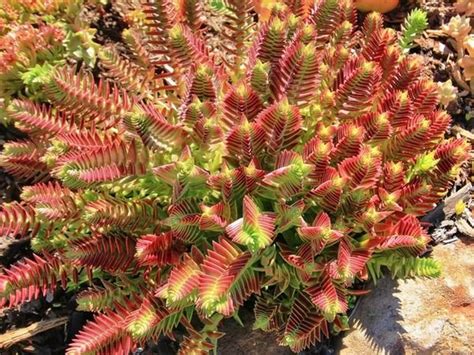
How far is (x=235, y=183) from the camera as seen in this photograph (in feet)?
7.40

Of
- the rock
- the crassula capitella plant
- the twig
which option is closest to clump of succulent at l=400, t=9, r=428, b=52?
the crassula capitella plant

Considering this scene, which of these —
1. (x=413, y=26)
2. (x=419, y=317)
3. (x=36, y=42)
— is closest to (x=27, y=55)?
(x=36, y=42)

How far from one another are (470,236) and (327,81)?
1045 mm

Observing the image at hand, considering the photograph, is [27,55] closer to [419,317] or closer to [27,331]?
[27,331]

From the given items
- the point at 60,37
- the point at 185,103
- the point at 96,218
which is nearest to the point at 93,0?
the point at 60,37

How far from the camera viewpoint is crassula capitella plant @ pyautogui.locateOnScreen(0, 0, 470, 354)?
222 centimetres

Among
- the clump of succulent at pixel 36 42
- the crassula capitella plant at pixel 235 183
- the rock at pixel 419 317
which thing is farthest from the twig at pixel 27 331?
the rock at pixel 419 317

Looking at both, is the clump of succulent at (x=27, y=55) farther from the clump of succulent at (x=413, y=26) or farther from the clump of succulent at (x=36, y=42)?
the clump of succulent at (x=413, y=26)

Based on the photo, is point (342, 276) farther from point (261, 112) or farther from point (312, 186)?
point (261, 112)

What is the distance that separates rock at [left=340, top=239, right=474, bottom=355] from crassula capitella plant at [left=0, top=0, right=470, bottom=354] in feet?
0.64

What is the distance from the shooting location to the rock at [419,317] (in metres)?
2.63

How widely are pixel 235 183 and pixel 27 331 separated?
1.35 m

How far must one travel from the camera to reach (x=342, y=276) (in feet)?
7.34

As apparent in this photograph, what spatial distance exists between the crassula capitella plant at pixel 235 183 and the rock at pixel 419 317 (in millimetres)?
196
